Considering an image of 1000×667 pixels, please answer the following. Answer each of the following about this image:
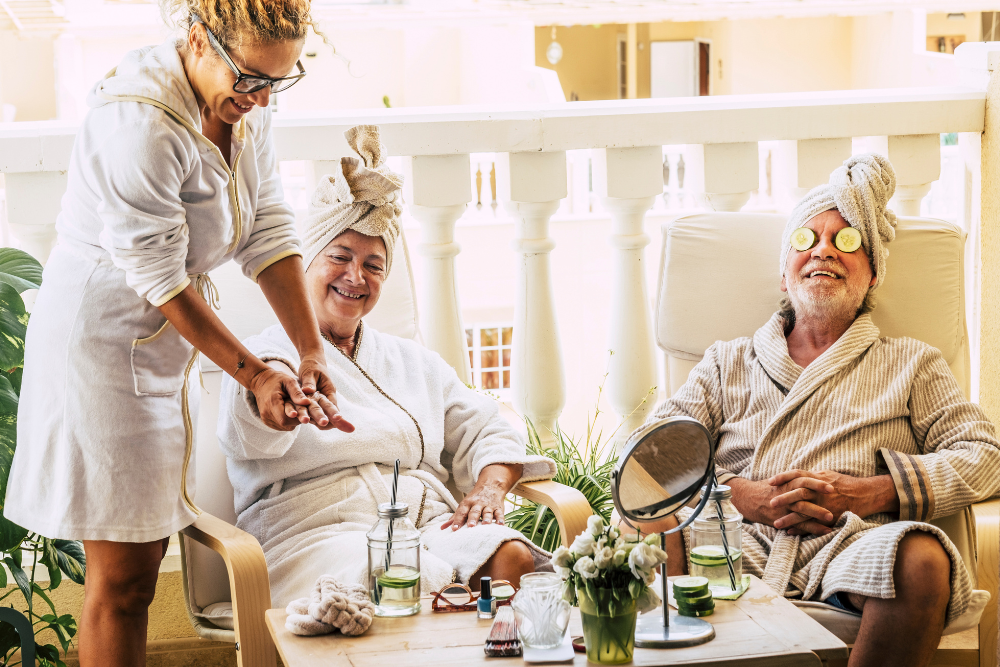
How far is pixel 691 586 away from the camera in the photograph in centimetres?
159

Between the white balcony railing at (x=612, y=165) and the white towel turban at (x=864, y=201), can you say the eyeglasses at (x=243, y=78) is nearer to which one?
the white balcony railing at (x=612, y=165)

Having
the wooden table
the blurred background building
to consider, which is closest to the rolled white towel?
the wooden table

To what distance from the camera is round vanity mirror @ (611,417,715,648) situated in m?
1.41

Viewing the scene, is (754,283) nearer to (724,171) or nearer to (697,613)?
(724,171)

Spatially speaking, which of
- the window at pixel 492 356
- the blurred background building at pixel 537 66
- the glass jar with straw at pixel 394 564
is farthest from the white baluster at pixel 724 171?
the window at pixel 492 356

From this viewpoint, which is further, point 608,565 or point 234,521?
point 234,521

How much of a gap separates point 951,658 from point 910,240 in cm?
90

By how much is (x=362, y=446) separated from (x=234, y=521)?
0.35m

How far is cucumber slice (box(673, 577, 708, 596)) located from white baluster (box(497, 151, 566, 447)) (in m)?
1.10

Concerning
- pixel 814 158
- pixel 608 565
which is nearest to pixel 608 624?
pixel 608 565

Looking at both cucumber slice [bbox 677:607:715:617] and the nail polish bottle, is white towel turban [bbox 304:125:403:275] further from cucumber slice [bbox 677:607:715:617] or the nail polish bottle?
cucumber slice [bbox 677:607:715:617]

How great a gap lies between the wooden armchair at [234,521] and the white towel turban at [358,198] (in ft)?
0.88

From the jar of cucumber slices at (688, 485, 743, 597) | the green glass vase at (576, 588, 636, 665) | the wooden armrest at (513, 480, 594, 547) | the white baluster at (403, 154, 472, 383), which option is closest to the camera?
the green glass vase at (576, 588, 636, 665)

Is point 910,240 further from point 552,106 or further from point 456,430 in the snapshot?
point 456,430
